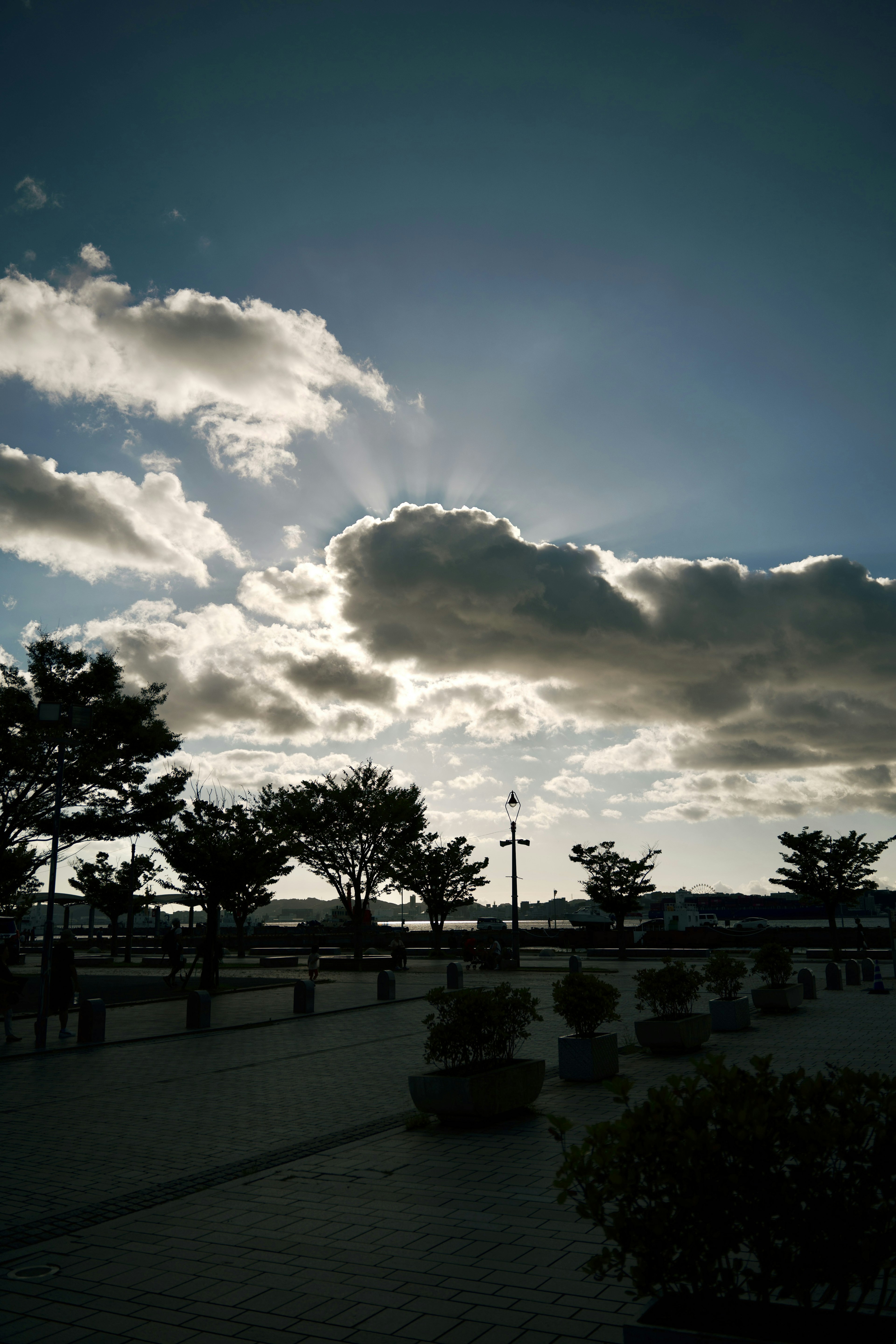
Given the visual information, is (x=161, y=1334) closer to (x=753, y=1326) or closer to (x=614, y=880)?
(x=753, y=1326)

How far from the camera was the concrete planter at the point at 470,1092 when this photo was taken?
9273mm

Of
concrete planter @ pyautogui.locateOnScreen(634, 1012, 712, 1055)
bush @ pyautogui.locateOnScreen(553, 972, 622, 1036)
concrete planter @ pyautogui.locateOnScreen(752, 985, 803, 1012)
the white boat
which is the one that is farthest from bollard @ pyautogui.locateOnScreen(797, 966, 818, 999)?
the white boat

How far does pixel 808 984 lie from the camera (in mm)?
22047

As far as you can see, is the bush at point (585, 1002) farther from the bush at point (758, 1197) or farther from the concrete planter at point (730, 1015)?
the bush at point (758, 1197)

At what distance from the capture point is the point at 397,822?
133 ft

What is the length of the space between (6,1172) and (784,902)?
12875 centimetres

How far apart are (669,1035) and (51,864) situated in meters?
11.2

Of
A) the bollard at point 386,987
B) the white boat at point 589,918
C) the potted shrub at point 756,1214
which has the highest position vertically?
the potted shrub at point 756,1214

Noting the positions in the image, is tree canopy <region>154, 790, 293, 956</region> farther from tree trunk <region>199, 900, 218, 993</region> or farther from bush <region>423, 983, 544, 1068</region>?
bush <region>423, 983, 544, 1068</region>

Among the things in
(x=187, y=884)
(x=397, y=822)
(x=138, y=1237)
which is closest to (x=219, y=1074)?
(x=138, y=1237)

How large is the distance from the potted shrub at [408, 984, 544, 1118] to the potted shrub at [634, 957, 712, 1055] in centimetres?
401

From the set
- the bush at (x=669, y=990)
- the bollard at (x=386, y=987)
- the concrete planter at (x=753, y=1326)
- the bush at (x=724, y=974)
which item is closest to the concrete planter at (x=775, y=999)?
the bush at (x=724, y=974)

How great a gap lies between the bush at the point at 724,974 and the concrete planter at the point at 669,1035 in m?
1.77

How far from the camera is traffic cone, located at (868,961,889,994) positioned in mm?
22953
